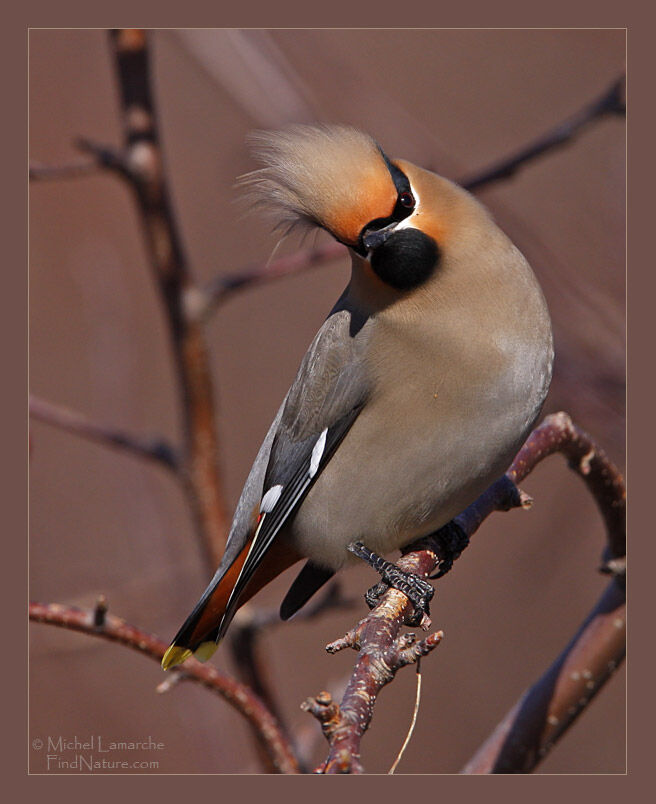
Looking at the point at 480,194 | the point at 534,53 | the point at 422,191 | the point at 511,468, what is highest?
the point at 534,53

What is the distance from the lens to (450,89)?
3.86 metres

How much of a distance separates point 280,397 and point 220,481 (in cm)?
80

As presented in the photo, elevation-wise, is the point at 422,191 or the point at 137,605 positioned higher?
the point at 422,191

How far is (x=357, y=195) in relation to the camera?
258cm

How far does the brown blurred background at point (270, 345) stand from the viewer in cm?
325

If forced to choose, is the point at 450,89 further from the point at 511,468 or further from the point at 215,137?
the point at 511,468

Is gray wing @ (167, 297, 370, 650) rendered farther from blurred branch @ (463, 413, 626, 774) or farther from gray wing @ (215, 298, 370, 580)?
blurred branch @ (463, 413, 626, 774)

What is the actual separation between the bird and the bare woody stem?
0.45 meters

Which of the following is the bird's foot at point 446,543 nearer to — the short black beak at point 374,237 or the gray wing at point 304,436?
the gray wing at point 304,436

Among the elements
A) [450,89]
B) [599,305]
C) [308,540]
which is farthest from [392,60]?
[308,540]

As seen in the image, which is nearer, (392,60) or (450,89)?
(392,60)

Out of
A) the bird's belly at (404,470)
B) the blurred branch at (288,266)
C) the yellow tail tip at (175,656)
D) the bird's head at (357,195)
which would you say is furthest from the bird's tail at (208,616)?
the bird's head at (357,195)

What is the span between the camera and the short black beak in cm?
260

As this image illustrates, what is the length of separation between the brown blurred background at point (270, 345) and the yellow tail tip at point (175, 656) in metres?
0.36
